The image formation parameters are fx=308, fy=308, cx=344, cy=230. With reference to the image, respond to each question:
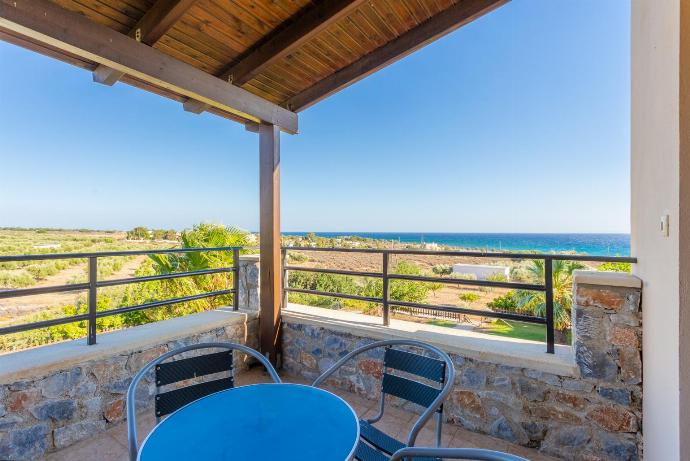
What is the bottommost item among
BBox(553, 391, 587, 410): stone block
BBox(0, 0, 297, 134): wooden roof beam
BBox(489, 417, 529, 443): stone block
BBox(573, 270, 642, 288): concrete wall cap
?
BBox(489, 417, 529, 443): stone block

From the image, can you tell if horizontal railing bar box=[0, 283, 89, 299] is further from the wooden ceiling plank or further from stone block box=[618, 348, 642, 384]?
stone block box=[618, 348, 642, 384]

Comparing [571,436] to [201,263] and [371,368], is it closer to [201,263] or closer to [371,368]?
[371,368]

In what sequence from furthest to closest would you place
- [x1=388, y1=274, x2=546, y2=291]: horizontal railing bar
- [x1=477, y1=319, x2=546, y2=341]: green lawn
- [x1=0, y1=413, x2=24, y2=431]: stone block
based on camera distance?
[x1=477, y1=319, x2=546, y2=341]: green lawn < [x1=388, y1=274, x2=546, y2=291]: horizontal railing bar < [x1=0, y1=413, x2=24, y2=431]: stone block

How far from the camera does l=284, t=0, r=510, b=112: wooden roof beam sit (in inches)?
90.1

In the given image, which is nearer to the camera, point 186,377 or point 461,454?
point 461,454

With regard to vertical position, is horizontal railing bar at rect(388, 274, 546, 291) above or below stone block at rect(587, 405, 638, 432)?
above

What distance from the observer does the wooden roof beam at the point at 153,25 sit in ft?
6.29

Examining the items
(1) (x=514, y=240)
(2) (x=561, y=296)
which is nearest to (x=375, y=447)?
(2) (x=561, y=296)

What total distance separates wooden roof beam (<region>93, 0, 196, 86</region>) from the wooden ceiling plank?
713 mm

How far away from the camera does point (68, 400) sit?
83.2 inches

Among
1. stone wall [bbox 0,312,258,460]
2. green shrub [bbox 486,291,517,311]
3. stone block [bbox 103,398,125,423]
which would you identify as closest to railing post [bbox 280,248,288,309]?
stone wall [bbox 0,312,258,460]

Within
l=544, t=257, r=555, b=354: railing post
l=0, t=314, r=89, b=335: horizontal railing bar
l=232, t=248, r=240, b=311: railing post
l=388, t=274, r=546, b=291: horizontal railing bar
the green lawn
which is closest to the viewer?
l=0, t=314, r=89, b=335: horizontal railing bar

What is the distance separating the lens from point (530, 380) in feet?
7.06

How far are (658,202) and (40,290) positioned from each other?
373 centimetres
